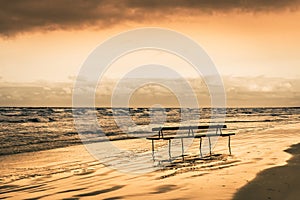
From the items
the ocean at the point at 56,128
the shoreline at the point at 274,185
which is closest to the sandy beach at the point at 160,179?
the shoreline at the point at 274,185

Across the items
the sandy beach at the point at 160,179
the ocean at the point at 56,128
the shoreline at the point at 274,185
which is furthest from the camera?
the ocean at the point at 56,128

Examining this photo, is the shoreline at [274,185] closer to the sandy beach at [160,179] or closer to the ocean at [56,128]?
the sandy beach at [160,179]

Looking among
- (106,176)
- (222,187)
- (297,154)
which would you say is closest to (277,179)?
(222,187)

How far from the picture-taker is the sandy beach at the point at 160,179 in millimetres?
8703

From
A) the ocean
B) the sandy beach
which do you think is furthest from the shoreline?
the ocean

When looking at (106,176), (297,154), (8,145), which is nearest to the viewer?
(106,176)

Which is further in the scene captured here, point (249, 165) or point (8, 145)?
point (8, 145)

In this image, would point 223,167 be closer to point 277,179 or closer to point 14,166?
point 277,179

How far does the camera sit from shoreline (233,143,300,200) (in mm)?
8219

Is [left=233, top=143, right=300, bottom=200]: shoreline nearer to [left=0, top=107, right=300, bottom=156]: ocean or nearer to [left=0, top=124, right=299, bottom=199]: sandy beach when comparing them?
[left=0, top=124, right=299, bottom=199]: sandy beach

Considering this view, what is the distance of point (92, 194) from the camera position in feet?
28.7

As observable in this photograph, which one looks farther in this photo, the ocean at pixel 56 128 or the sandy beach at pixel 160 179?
the ocean at pixel 56 128

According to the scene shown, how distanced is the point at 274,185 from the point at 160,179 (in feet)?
9.76

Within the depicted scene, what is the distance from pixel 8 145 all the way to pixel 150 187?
16.2 metres
